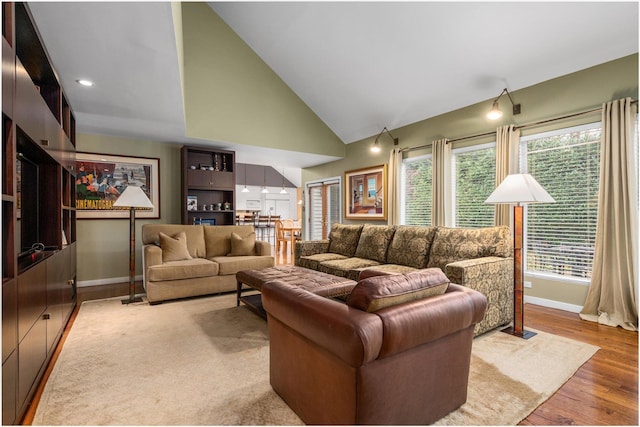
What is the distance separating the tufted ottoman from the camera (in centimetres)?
273

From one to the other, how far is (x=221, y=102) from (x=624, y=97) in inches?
203

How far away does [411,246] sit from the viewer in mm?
3912

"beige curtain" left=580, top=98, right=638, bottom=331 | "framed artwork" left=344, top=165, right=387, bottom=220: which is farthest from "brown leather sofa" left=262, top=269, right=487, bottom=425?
"framed artwork" left=344, top=165, right=387, bottom=220

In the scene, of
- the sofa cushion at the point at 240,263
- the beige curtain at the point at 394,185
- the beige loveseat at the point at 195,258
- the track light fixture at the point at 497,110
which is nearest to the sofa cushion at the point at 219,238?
the beige loveseat at the point at 195,258

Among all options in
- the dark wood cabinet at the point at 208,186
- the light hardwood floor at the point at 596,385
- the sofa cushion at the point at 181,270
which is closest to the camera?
the light hardwood floor at the point at 596,385

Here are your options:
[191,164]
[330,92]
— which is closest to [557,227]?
[330,92]

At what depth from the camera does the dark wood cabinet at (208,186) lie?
5.52m

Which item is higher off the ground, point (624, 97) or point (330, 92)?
point (330, 92)

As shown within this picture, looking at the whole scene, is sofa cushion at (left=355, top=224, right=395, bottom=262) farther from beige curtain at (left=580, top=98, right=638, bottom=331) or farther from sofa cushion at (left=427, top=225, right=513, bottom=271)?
beige curtain at (left=580, top=98, right=638, bottom=331)

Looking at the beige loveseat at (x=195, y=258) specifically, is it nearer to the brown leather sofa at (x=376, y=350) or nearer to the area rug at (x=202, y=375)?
the area rug at (x=202, y=375)

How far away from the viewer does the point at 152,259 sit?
3.85 meters

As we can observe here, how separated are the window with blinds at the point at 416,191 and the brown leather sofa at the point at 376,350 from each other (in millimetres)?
3637

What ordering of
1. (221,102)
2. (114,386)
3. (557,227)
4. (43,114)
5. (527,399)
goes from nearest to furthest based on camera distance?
(527,399), (114,386), (43,114), (557,227), (221,102)

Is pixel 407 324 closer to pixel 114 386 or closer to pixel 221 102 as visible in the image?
pixel 114 386
